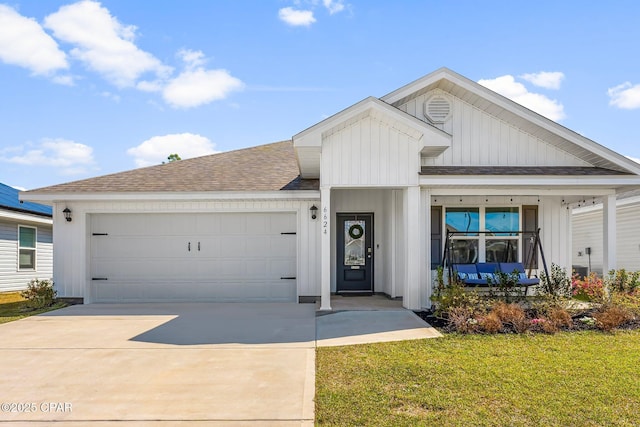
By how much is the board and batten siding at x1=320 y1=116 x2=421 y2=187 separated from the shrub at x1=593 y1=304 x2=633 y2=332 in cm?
396

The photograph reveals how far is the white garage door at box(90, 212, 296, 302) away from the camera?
457 inches

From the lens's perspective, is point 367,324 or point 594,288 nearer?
point 367,324

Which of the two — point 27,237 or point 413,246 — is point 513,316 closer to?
point 413,246

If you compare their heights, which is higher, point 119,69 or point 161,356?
point 119,69

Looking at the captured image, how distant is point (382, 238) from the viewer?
494 inches

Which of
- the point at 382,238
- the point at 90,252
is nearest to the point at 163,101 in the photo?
the point at 90,252

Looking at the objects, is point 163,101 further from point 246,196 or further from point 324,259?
point 324,259

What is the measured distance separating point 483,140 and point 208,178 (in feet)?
21.6

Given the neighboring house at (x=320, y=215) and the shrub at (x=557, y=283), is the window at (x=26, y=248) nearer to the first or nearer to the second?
the neighboring house at (x=320, y=215)

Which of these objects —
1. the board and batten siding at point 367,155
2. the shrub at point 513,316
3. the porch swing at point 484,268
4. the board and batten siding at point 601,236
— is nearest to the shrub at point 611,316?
the shrub at point 513,316

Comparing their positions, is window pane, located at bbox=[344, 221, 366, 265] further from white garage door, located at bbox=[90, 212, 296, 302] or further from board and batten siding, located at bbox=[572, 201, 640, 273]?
board and batten siding, located at bbox=[572, 201, 640, 273]

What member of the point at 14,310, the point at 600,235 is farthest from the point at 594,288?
the point at 14,310

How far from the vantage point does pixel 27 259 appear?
54.0ft

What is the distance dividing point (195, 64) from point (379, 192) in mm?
6591
